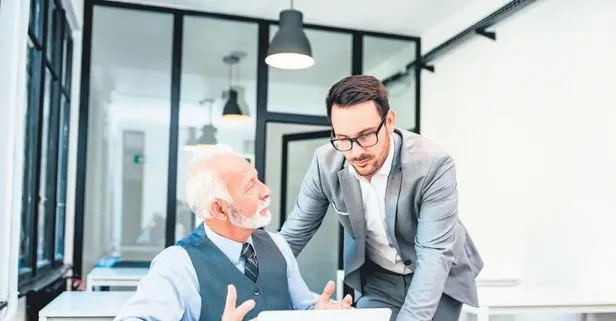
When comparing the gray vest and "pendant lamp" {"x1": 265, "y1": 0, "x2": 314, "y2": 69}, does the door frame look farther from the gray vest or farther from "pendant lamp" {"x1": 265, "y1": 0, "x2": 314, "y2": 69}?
the gray vest

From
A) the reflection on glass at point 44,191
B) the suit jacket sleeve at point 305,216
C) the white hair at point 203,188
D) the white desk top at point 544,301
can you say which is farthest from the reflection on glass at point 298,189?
the white hair at point 203,188

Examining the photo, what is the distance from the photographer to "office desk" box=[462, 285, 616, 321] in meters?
2.50

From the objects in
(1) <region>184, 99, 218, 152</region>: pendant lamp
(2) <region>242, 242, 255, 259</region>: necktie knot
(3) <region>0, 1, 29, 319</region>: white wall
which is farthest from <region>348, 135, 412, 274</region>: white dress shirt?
(1) <region>184, 99, 218, 152</region>: pendant lamp

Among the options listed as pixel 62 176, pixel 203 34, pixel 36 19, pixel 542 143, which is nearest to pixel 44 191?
pixel 62 176

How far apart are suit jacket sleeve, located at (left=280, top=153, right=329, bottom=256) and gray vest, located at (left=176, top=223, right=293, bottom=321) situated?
0.27 meters

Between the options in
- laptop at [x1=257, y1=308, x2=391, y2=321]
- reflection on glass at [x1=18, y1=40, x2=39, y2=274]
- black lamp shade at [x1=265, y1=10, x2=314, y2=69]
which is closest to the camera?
laptop at [x1=257, y1=308, x2=391, y2=321]

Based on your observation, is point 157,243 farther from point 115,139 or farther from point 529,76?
point 529,76

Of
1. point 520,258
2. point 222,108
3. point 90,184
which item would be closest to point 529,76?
point 520,258

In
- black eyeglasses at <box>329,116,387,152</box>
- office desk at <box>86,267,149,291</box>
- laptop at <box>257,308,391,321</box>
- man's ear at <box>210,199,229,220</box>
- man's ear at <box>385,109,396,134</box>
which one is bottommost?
office desk at <box>86,267,149,291</box>

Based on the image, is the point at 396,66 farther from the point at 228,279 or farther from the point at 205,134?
the point at 228,279

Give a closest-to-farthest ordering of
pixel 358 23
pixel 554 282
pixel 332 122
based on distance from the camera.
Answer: pixel 332 122 < pixel 554 282 < pixel 358 23

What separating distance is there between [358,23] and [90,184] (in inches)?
112

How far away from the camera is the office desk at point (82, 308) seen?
6.76 feet

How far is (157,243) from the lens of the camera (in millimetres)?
4957
